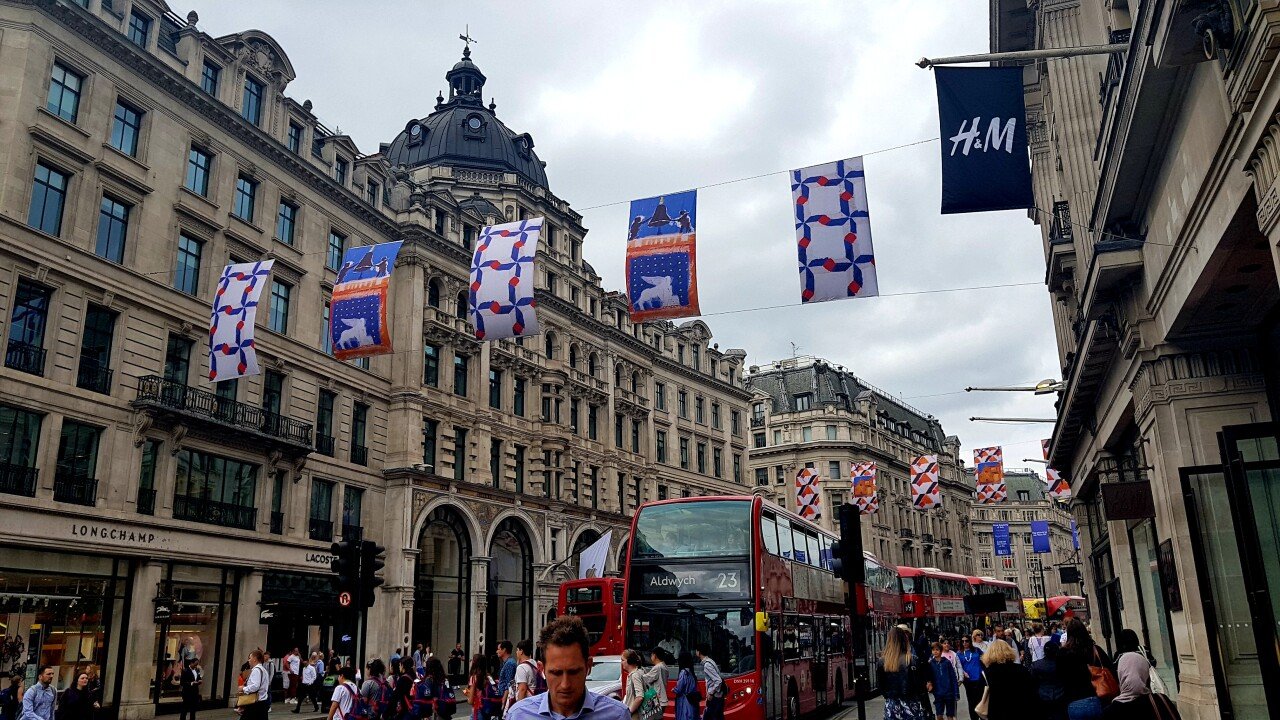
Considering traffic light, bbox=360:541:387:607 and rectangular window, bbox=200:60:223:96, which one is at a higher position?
rectangular window, bbox=200:60:223:96

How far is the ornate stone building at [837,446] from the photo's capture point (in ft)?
268

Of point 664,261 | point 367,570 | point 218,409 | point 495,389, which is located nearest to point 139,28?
point 218,409

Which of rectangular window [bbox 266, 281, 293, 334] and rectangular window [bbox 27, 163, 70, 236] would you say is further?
rectangular window [bbox 266, 281, 293, 334]

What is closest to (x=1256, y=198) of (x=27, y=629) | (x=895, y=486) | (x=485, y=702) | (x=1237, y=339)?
(x=1237, y=339)

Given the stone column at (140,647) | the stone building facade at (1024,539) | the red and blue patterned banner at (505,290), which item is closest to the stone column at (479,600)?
the stone column at (140,647)

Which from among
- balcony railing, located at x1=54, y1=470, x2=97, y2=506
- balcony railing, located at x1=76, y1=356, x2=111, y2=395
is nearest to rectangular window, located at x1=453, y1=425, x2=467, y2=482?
balcony railing, located at x1=76, y1=356, x2=111, y2=395

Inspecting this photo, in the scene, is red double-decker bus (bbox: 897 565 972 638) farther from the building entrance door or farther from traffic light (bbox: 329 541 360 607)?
the building entrance door

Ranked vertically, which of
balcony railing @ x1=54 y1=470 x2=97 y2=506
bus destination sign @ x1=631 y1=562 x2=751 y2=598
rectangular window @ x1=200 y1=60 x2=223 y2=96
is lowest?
bus destination sign @ x1=631 y1=562 x2=751 y2=598

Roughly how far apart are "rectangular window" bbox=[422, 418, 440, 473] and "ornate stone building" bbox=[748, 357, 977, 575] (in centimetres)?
4205

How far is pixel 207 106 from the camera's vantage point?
1156 inches

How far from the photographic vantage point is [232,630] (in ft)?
92.2

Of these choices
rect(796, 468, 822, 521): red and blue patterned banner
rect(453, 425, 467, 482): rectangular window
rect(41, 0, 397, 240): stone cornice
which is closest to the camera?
rect(41, 0, 397, 240): stone cornice

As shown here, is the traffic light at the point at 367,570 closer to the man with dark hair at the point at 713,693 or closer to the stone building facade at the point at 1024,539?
the man with dark hair at the point at 713,693

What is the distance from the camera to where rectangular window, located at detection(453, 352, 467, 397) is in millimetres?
39794
